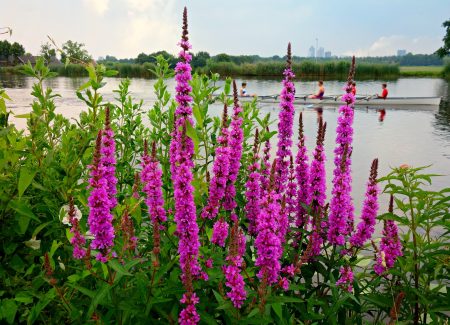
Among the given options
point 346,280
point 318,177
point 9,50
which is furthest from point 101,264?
point 9,50

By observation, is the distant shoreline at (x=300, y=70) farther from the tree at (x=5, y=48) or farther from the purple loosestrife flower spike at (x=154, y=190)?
the purple loosestrife flower spike at (x=154, y=190)

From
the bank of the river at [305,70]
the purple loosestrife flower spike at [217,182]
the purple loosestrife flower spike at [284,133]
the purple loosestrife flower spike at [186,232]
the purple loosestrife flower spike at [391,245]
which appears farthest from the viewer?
the bank of the river at [305,70]

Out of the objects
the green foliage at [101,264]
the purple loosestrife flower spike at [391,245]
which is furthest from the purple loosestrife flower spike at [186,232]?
the purple loosestrife flower spike at [391,245]

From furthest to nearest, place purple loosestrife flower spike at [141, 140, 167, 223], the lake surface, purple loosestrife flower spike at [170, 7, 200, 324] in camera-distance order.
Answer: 1. the lake surface
2. purple loosestrife flower spike at [141, 140, 167, 223]
3. purple loosestrife flower spike at [170, 7, 200, 324]

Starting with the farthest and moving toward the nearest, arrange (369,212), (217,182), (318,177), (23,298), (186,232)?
(318,177) → (369,212) → (217,182) → (186,232) → (23,298)

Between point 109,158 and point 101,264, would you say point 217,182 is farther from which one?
point 101,264

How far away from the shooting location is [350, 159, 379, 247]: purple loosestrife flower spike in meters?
3.40

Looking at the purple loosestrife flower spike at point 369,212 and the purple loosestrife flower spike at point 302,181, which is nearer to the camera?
the purple loosestrife flower spike at point 369,212

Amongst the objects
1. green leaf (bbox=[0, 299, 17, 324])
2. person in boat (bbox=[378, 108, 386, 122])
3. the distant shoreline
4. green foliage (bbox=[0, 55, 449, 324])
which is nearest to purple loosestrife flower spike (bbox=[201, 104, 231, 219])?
green foliage (bbox=[0, 55, 449, 324])

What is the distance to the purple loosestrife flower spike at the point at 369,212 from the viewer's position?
3.40 m

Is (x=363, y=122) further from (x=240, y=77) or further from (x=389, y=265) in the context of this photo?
(x=240, y=77)

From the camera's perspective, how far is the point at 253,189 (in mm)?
3621

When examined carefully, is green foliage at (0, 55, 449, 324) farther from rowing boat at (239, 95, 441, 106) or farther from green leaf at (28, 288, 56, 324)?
rowing boat at (239, 95, 441, 106)

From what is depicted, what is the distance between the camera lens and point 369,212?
136 inches
